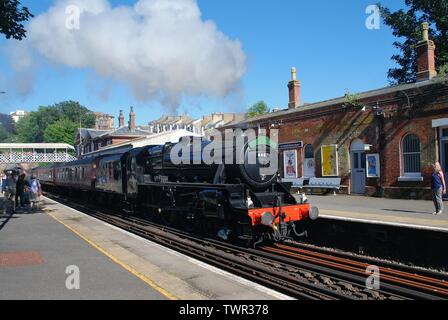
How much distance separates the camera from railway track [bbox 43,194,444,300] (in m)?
6.46

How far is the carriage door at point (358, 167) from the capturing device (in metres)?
19.8

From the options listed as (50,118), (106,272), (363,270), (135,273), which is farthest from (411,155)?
(50,118)

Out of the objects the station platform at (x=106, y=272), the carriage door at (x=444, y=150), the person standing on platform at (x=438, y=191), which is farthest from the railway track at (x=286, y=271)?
the carriage door at (x=444, y=150)

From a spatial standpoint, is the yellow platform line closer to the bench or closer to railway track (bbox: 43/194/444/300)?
railway track (bbox: 43/194/444/300)

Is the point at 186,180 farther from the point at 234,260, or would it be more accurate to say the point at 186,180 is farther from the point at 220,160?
the point at 234,260

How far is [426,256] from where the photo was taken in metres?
8.68

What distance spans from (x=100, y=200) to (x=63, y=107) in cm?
11117

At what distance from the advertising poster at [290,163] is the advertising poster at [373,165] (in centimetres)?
510

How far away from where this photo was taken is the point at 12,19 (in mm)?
13609

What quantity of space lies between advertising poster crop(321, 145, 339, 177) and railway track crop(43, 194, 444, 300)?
438 inches

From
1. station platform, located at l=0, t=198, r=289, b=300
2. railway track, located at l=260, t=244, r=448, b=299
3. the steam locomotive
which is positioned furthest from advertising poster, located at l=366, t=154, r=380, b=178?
station platform, located at l=0, t=198, r=289, b=300

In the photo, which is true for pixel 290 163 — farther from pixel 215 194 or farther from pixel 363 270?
pixel 363 270

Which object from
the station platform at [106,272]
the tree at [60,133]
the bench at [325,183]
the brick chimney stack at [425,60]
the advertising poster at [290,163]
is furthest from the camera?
the tree at [60,133]

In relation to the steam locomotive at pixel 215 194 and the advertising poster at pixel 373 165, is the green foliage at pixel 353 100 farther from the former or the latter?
the steam locomotive at pixel 215 194
